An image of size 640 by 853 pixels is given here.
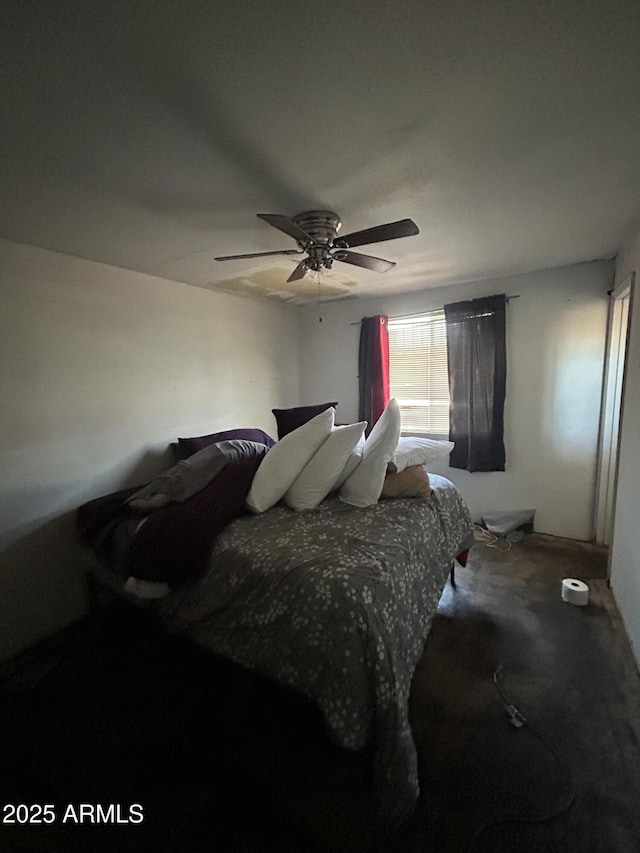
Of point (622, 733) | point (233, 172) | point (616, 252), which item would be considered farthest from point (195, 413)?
point (616, 252)

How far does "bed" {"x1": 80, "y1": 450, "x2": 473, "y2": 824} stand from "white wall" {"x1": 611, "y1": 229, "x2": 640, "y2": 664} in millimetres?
1011

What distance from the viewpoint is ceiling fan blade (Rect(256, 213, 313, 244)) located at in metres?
1.57

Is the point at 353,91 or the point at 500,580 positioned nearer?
the point at 353,91

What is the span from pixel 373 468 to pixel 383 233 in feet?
4.02

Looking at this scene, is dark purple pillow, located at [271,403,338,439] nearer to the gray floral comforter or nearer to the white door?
the gray floral comforter

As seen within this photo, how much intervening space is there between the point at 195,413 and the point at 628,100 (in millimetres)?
3098

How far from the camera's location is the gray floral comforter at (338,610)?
1283mm

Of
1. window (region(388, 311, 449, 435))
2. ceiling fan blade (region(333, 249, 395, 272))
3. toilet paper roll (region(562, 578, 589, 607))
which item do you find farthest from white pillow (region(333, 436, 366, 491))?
window (region(388, 311, 449, 435))

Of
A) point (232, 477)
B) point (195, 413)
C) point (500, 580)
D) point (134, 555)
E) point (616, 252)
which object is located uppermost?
point (616, 252)

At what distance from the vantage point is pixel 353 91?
1118 mm

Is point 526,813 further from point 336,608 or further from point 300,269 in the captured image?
point 300,269

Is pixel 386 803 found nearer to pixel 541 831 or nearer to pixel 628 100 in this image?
pixel 541 831

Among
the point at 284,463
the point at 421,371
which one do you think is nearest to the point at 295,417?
the point at 284,463

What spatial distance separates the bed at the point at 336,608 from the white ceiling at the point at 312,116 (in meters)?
1.49
